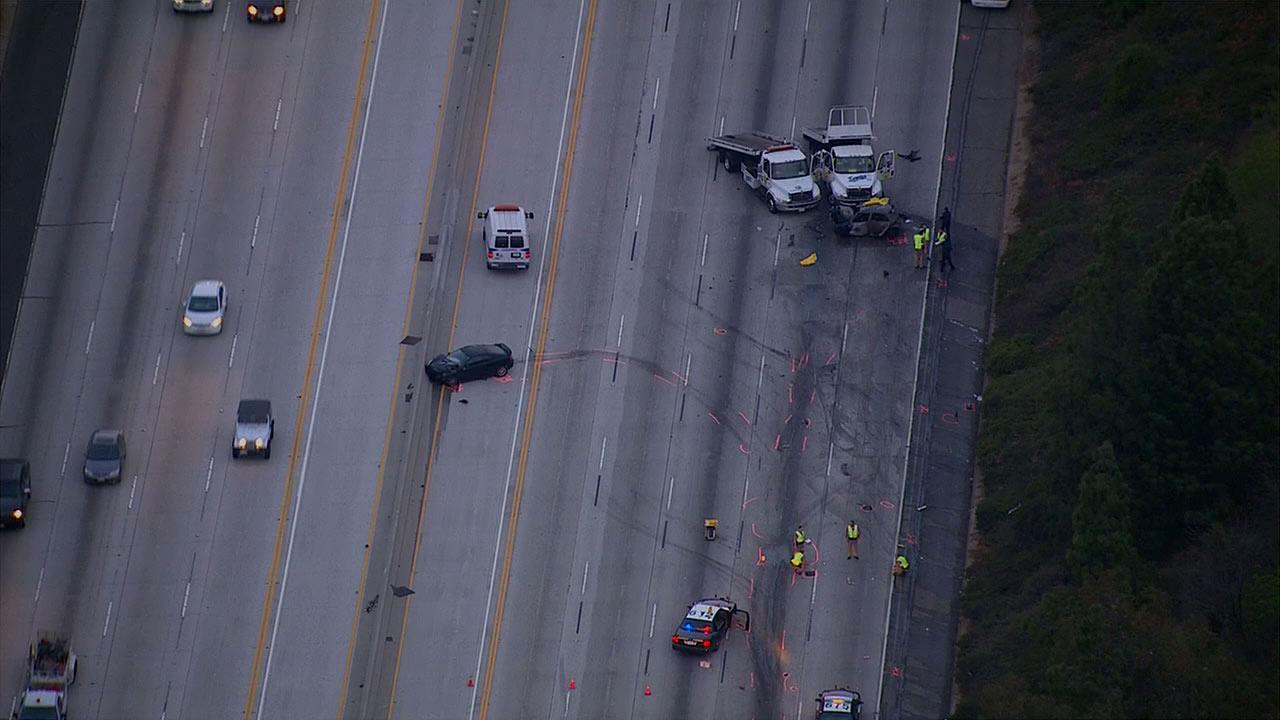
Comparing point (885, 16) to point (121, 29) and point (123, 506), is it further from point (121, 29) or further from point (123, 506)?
point (123, 506)

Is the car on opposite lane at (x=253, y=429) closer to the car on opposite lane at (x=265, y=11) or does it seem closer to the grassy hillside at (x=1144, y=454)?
the car on opposite lane at (x=265, y=11)

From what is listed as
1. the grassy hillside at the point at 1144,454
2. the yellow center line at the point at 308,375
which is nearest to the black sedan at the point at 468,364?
the yellow center line at the point at 308,375

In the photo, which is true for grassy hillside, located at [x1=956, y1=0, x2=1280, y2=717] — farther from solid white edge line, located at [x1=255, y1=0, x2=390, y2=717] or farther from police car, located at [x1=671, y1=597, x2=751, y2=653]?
solid white edge line, located at [x1=255, y1=0, x2=390, y2=717]

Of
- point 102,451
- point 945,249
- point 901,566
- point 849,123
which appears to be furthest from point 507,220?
point 901,566

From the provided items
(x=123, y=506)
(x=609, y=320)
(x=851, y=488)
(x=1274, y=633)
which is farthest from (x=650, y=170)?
(x=1274, y=633)

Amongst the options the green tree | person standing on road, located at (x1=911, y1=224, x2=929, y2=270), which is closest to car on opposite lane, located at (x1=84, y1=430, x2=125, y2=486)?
person standing on road, located at (x1=911, y1=224, x2=929, y2=270)

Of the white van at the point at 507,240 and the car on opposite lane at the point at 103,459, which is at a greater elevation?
the white van at the point at 507,240
